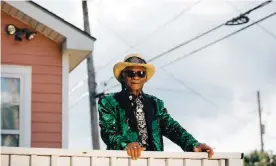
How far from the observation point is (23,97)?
302 inches

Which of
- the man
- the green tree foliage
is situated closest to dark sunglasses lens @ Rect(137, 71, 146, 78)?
the man

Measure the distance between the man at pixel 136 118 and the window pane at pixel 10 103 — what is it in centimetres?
327

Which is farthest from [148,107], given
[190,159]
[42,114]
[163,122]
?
[42,114]

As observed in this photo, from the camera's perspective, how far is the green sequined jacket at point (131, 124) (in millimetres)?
4297

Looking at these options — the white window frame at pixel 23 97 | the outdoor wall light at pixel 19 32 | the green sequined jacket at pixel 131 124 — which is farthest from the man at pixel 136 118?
the outdoor wall light at pixel 19 32

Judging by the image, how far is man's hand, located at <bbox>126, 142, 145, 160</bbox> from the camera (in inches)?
159

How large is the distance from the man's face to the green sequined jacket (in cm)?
9

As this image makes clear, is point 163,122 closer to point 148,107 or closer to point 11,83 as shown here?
point 148,107

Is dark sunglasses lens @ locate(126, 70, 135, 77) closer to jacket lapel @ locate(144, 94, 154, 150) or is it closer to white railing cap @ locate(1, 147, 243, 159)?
jacket lapel @ locate(144, 94, 154, 150)

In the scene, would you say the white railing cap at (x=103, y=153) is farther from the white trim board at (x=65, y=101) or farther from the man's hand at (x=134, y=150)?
the white trim board at (x=65, y=101)

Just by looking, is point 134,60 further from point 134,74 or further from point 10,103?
point 10,103

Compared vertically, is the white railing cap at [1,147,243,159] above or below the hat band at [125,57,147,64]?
below

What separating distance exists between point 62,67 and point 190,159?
403 centimetres

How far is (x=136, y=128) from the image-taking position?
14.5 feet
